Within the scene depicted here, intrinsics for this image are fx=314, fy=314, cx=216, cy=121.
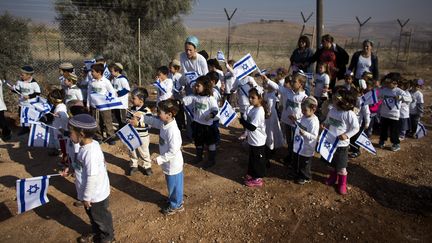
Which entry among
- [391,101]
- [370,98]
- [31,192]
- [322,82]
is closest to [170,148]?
[31,192]

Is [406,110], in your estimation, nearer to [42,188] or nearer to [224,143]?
[224,143]

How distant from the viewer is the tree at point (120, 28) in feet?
44.9

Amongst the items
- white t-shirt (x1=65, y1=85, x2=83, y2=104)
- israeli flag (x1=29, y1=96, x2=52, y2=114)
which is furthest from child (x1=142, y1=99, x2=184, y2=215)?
white t-shirt (x1=65, y1=85, x2=83, y2=104)

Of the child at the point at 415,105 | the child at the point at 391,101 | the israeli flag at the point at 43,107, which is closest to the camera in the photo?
the israeli flag at the point at 43,107

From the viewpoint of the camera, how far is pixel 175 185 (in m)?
4.79

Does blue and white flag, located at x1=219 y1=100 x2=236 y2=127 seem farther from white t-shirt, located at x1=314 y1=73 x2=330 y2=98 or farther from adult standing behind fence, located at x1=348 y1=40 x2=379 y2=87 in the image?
adult standing behind fence, located at x1=348 y1=40 x2=379 y2=87

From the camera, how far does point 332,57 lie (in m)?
8.01

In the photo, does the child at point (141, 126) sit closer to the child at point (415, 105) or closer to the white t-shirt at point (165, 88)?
the white t-shirt at point (165, 88)

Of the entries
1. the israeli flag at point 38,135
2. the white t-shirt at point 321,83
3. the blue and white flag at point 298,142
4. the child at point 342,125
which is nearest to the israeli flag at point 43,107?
the israeli flag at point 38,135

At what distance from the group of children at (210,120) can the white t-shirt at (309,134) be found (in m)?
0.02

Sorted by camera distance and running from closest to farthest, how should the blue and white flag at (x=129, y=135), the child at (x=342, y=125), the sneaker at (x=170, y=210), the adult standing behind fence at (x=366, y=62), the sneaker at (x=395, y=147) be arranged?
the sneaker at (x=170, y=210), the blue and white flag at (x=129, y=135), the child at (x=342, y=125), the sneaker at (x=395, y=147), the adult standing behind fence at (x=366, y=62)

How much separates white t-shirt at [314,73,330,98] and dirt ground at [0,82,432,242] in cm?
179

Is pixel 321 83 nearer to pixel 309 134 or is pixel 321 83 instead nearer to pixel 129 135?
pixel 309 134

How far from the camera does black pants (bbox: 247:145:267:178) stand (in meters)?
5.65
